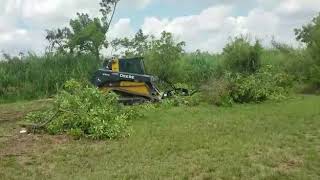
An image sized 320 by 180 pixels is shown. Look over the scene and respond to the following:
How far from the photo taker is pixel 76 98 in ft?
51.9

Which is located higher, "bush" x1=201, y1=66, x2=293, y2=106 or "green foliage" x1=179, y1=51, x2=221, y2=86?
"green foliage" x1=179, y1=51, x2=221, y2=86

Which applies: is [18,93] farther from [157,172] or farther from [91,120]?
[157,172]

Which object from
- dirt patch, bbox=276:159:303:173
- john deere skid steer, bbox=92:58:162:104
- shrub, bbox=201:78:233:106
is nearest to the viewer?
dirt patch, bbox=276:159:303:173

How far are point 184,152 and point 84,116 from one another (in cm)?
408

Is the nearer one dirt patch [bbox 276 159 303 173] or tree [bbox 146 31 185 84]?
dirt patch [bbox 276 159 303 173]

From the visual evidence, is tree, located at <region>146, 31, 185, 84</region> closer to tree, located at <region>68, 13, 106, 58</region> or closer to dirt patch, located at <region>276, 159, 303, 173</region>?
tree, located at <region>68, 13, 106, 58</region>

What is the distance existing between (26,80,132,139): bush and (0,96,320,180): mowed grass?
1.55 ft

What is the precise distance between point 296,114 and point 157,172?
29.5 feet

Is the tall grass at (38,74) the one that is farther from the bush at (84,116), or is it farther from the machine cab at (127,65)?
the bush at (84,116)

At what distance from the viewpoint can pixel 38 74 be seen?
28.7 metres

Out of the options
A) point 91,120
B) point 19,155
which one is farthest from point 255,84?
point 19,155

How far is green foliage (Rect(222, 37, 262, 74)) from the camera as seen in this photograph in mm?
29516

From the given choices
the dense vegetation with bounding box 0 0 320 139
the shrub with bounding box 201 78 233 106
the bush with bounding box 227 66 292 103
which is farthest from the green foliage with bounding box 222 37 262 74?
the shrub with bounding box 201 78 233 106

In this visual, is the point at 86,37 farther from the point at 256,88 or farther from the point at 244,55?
the point at 256,88
